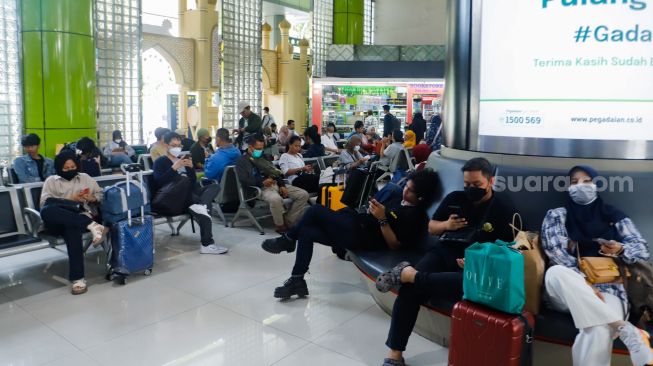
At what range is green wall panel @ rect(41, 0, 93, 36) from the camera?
9016 mm

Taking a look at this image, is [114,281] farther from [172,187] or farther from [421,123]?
[421,123]

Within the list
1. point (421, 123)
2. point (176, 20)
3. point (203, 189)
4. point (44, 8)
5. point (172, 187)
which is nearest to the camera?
point (172, 187)

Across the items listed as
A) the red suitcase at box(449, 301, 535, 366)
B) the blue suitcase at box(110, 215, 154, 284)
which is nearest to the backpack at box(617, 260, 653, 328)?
the red suitcase at box(449, 301, 535, 366)

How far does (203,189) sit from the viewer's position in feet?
21.3

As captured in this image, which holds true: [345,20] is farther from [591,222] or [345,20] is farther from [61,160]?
[591,222]

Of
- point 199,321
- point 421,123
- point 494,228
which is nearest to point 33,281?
point 199,321

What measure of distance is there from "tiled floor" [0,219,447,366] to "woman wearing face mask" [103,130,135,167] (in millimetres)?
4155

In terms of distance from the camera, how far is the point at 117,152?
10.1 m

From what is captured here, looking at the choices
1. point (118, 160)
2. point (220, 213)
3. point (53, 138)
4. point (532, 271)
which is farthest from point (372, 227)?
point (53, 138)

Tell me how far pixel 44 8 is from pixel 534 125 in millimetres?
8301

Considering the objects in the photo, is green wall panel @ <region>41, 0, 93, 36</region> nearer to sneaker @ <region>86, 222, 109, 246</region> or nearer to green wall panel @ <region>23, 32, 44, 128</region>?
green wall panel @ <region>23, 32, 44, 128</region>

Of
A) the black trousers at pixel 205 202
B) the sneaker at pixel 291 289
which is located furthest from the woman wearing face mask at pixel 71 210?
the sneaker at pixel 291 289

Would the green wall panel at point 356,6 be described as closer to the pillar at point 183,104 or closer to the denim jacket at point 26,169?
the pillar at point 183,104

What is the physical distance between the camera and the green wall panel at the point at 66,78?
9.15m
